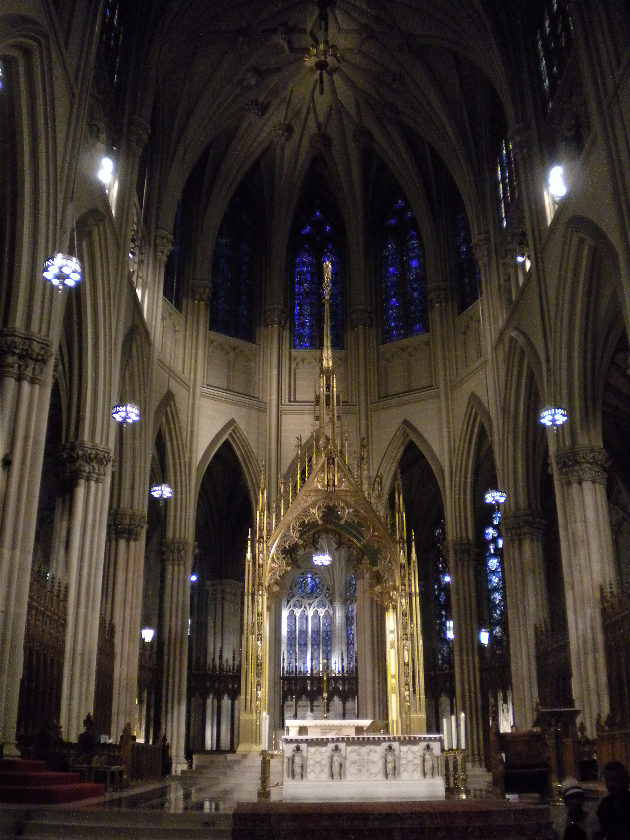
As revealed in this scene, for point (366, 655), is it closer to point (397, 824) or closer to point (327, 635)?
point (327, 635)

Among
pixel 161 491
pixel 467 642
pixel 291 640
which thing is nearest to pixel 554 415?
pixel 467 642

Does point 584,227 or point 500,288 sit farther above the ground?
point 500,288

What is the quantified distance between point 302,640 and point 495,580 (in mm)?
7619

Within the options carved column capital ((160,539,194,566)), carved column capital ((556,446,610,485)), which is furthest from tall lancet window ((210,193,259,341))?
carved column capital ((556,446,610,485))

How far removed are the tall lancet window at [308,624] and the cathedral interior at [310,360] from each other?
0.40 feet

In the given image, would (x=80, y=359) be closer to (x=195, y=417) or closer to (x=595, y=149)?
(x=195, y=417)

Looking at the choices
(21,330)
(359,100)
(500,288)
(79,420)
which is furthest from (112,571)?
(359,100)

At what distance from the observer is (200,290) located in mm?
28281

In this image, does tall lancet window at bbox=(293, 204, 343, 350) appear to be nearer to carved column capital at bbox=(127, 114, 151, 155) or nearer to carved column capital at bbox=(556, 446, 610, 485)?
carved column capital at bbox=(127, 114, 151, 155)

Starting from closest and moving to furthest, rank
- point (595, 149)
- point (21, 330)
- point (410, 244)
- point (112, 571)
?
point (21, 330) < point (595, 149) < point (112, 571) < point (410, 244)

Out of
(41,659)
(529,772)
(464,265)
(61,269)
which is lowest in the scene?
(529,772)

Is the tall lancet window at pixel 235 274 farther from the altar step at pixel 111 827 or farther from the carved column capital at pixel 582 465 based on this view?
the altar step at pixel 111 827

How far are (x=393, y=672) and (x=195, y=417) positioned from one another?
10968mm

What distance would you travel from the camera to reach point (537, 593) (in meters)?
22.1
